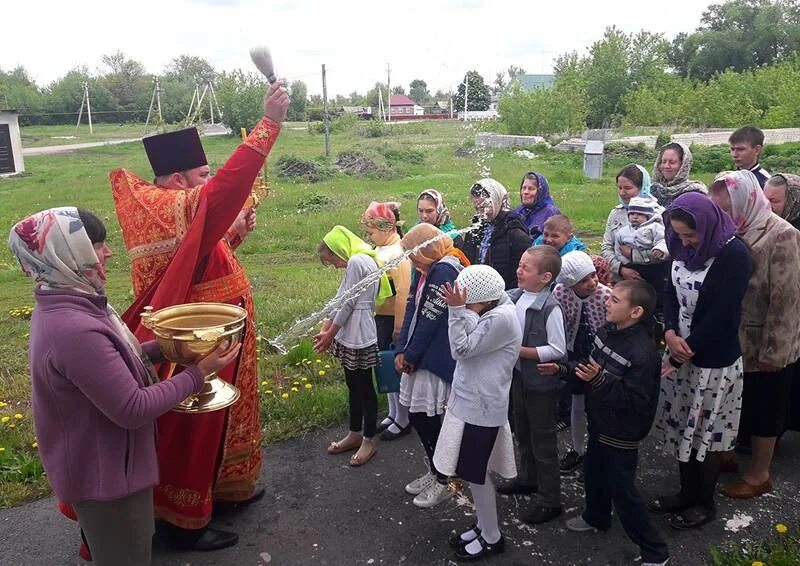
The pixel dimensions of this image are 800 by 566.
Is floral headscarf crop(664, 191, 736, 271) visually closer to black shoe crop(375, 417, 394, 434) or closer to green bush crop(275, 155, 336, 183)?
black shoe crop(375, 417, 394, 434)

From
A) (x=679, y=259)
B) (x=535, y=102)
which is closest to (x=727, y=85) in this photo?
(x=535, y=102)

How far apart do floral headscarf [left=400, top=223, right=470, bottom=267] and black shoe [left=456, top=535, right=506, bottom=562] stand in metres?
1.53

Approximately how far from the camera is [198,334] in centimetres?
258

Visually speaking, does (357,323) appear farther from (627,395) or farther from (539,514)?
(627,395)

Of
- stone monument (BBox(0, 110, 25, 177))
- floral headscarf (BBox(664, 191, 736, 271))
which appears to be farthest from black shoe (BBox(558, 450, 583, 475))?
stone monument (BBox(0, 110, 25, 177))

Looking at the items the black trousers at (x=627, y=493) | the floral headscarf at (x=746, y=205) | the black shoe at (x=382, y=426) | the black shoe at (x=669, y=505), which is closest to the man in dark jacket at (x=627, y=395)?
the black trousers at (x=627, y=493)

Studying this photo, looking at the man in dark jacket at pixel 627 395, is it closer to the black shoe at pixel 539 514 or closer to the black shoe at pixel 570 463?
the black shoe at pixel 539 514

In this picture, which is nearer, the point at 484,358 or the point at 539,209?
the point at 484,358

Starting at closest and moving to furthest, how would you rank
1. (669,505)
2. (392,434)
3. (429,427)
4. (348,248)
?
1. (669,505)
2. (429,427)
3. (348,248)
4. (392,434)

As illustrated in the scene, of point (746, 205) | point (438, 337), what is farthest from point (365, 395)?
point (746, 205)

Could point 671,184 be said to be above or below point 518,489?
above

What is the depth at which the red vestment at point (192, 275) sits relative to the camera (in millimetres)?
3104

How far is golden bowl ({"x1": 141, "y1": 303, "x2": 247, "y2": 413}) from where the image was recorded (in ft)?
8.52

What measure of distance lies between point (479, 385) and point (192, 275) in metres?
1.54
